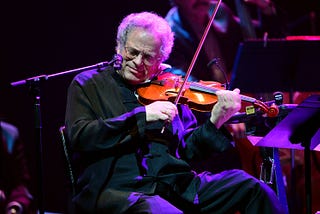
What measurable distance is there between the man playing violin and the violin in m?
0.06

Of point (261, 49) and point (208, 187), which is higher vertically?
point (261, 49)

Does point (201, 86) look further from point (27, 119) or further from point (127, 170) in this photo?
point (27, 119)

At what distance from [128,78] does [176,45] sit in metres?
1.41

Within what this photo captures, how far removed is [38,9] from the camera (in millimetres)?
4910

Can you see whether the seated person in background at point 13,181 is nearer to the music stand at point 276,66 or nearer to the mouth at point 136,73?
the mouth at point 136,73

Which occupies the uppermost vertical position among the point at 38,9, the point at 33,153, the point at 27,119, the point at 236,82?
the point at 38,9

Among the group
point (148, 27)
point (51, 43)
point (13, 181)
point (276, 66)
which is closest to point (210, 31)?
point (276, 66)

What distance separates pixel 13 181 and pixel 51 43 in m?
2.07

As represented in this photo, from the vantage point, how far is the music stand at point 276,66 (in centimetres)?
356

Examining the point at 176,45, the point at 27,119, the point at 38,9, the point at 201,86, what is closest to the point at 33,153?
the point at 27,119

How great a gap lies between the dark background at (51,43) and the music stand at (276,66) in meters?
1.65

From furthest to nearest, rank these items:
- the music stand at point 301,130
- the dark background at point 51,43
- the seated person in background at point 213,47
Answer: the dark background at point 51,43 → the seated person in background at point 213,47 → the music stand at point 301,130

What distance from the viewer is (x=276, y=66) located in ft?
12.1

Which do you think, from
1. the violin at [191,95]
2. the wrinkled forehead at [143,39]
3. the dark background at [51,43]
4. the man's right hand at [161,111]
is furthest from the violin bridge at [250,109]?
the dark background at [51,43]
